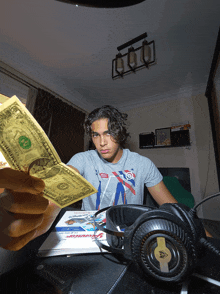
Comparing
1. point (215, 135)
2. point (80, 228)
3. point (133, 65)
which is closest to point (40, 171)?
point (80, 228)

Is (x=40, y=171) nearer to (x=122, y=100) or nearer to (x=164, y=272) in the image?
(x=164, y=272)

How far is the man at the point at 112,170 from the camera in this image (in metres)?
0.99

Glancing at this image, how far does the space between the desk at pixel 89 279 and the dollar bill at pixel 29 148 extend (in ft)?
0.54

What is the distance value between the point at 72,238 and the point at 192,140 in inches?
104

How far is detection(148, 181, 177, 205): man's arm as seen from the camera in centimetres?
88

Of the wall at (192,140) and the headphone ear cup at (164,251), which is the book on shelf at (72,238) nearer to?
the headphone ear cup at (164,251)

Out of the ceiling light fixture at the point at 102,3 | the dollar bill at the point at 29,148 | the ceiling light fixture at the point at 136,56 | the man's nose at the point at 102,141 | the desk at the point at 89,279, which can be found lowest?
the desk at the point at 89,279

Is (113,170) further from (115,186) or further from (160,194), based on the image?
(160,194)

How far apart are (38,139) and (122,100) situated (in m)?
2.89

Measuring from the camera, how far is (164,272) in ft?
0.80

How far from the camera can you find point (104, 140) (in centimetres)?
104

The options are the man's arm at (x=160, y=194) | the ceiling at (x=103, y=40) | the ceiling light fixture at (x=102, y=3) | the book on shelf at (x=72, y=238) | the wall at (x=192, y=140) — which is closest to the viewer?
the book on shelf at (x=72, y=238)

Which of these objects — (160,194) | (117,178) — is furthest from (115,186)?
(160,194)

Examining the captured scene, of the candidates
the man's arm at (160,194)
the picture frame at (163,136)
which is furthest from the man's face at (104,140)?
the picture frame at (163,136)
